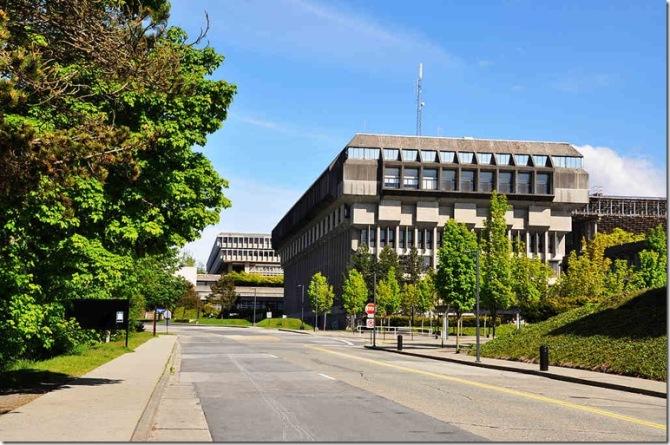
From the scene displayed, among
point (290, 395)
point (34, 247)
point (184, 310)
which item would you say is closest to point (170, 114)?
point (34, 247)

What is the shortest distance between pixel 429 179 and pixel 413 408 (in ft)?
313

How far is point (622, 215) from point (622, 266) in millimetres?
60148

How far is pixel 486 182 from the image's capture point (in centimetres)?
10969

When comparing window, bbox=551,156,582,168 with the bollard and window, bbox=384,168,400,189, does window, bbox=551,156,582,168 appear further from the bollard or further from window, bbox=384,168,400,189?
the bollard

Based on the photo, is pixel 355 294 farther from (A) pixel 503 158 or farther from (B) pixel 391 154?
(A) pixel 503 158

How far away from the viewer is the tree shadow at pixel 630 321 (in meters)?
30.9

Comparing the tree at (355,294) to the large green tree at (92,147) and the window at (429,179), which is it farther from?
the large green tree at (92,147)

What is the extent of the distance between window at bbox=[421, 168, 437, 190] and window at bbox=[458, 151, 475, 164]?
395 centimetres

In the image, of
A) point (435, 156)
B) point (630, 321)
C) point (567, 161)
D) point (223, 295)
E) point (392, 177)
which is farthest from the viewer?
point (223, 295)

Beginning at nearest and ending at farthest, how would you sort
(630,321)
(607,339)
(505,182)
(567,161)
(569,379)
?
1. (569,379)
2. (607,339)
3. (630,321)
4. (505,182)
5. (567,161)

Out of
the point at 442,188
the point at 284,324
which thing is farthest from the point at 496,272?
the point at 284,324

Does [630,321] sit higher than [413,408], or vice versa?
[630,321]

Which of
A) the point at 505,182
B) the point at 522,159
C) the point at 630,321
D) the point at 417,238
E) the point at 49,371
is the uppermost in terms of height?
the point at 522,159

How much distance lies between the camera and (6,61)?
447 inches
